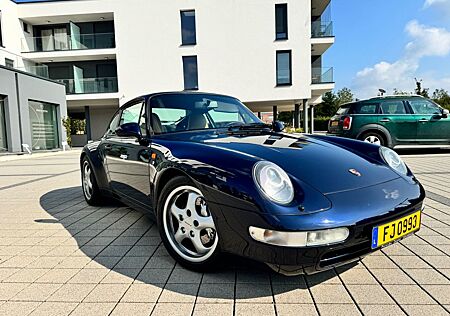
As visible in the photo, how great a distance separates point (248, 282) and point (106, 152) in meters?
2.49

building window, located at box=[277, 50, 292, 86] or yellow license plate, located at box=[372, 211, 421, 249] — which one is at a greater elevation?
building window, located at box=[277, 50, 292, 86]

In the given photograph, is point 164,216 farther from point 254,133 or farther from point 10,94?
point 10,94

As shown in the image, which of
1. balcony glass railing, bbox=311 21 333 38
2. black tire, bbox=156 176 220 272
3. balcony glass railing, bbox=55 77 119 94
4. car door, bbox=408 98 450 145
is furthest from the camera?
balcony glass railing, bbox=55 77 119 94

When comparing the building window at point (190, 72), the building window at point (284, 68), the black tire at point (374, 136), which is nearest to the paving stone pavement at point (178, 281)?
the black tire at point (374, 136)

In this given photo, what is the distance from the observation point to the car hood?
79.8 inches

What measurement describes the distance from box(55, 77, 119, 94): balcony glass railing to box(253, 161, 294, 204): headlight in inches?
854

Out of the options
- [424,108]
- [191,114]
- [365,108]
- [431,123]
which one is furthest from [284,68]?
[191,114]

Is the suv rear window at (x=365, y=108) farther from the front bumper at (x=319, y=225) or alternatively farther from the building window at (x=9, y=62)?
the building window at (x=9, y=62)

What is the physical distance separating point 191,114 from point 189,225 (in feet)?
4.04

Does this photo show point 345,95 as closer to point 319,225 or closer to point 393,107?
point 393,107

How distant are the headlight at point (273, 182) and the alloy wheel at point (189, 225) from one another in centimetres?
49

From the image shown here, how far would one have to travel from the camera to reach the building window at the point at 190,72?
21.1 meters

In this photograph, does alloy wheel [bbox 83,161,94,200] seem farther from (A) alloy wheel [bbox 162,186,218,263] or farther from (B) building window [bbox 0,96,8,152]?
(B) building window [bbox 0,96,8,152]

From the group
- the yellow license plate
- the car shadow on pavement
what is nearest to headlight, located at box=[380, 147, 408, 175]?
the yellow license plate
